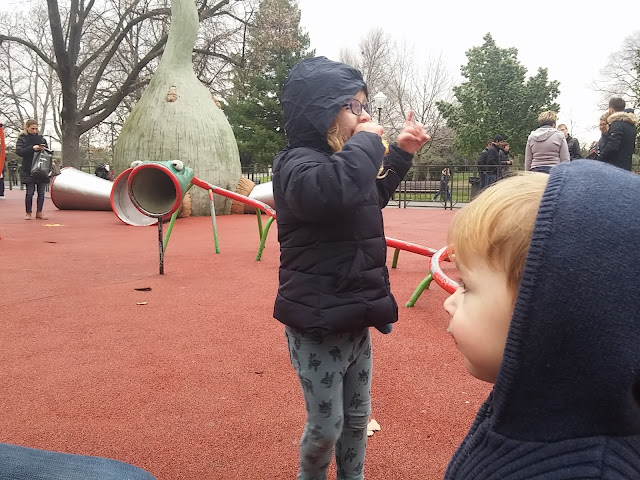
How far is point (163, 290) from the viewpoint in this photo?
523 centimetres

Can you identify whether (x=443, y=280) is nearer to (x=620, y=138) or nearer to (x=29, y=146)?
(x=620, y=138)

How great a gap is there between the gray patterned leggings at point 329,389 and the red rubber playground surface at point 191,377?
0.43 metres

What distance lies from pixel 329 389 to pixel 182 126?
35.3ft

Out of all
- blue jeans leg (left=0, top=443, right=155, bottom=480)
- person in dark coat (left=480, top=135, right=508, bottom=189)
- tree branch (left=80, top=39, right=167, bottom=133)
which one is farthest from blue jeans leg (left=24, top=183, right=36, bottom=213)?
blue jeans leg (left=0, top=443, right=155, bottom=480)

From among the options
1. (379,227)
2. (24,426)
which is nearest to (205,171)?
(24,426)

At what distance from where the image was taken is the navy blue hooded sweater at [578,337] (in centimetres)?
74

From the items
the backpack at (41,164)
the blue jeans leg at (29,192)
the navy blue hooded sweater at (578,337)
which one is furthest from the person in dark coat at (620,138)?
the blue jeans leg at (29,192)

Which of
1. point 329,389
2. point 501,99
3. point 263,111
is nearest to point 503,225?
point 329,389

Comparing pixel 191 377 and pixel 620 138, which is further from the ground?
pixel 620 138

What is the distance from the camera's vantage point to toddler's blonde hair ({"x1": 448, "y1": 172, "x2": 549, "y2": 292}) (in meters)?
0.86

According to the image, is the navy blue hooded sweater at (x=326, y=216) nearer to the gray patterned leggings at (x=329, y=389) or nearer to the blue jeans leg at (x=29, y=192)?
the gray patterned leggings at (x=329, y=389)

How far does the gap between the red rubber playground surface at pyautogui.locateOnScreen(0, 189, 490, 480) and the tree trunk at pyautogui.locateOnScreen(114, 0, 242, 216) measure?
600 centimetres

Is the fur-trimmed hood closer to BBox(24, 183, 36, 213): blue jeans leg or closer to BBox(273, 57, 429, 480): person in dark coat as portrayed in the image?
BBox(273, 57, 429, 480): person in dark coat

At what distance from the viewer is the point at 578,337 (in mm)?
756
